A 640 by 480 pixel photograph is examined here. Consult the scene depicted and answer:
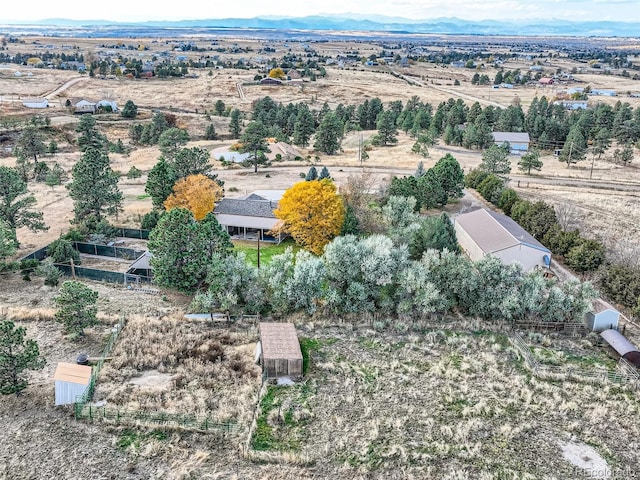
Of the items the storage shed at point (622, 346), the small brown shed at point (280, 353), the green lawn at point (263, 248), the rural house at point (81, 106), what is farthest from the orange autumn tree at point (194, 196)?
the rural house at point (81, 106)

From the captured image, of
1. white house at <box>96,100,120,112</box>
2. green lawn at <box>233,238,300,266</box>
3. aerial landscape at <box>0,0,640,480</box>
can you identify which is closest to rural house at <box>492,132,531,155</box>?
aerial landscape at <box>0,0,640,480</box>

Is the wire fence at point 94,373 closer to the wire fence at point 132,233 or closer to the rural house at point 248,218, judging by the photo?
the wire fence at point 132,233

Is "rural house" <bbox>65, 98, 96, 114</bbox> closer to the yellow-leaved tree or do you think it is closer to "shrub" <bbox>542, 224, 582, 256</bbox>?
the yellow-leaved tree

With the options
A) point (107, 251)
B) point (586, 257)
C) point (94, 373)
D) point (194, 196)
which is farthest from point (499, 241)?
point (107, 251)

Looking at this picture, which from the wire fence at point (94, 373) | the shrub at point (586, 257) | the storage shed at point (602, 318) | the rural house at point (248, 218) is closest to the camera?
the wire fence at point (94, 373)

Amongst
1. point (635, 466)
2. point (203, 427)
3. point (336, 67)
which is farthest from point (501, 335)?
point (336, 67)

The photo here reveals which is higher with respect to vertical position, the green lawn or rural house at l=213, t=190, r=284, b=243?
rural house at l=213, t=190, r=284, b=243
